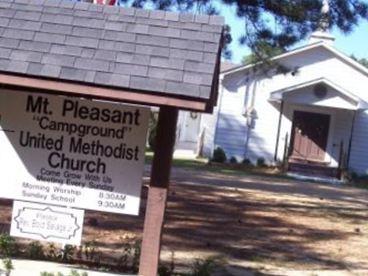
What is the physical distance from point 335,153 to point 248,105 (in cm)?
385

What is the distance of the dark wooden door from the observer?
3122 centimetres

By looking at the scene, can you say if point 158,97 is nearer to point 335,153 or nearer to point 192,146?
point 335,153

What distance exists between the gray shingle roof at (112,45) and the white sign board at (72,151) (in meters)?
0.65

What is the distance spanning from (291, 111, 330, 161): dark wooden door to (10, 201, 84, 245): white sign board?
23878 millimetres

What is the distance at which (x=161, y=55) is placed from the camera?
7.29 m

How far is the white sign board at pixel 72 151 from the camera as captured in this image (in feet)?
25.4

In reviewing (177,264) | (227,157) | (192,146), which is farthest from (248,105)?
(177,264)

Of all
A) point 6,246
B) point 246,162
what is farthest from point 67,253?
point 246,162

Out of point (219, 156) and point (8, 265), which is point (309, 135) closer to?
point (219, 156)

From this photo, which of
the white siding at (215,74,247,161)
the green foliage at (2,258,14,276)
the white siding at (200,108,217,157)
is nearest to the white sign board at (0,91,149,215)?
the green foliage at (2,258,14,276)

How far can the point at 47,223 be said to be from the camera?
25.6 ft

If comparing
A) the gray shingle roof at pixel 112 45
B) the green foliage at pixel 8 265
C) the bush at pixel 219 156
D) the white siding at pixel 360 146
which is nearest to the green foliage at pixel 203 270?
the green foliage at pixel 8 265

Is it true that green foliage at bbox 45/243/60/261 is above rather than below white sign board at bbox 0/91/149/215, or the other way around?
below

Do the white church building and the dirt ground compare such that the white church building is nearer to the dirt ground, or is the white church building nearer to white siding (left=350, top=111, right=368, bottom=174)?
white siding (left=350, top=111, right=368, bottom=174)
